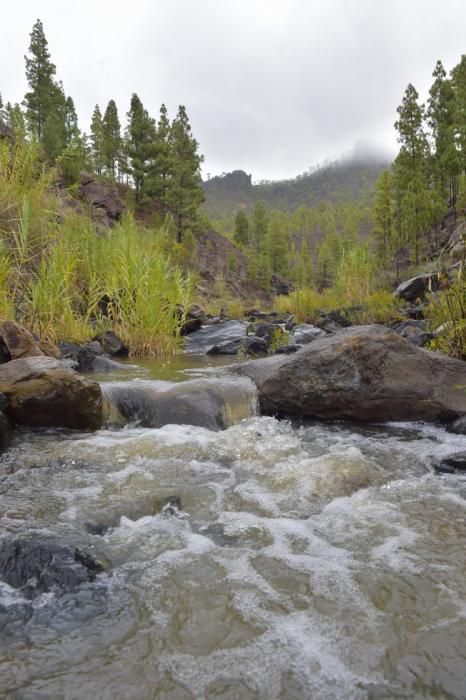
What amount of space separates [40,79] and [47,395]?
3876 centimetres

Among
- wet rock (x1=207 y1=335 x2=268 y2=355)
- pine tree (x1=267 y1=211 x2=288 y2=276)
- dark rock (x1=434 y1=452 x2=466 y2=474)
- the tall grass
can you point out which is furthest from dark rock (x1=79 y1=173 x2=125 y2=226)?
pine tree (x1=267 y1=211 x2=288 y2=276)

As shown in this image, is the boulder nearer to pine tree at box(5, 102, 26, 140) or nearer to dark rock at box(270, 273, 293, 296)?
pine tree at box(5, 102, 26, 140)

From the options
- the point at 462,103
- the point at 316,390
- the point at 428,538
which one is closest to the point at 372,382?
the point at 316,390

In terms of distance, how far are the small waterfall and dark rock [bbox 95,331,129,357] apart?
265 cm

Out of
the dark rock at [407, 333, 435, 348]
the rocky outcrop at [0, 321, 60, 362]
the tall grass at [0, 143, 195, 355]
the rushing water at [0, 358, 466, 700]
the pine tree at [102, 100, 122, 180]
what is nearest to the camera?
the rushing water at [0, 358, 466, 700]

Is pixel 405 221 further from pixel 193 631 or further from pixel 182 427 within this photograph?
pixel 193 631

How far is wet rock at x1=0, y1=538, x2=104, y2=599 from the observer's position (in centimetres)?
197

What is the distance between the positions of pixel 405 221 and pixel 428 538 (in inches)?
1071

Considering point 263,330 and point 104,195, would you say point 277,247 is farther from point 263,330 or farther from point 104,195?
point 263,330

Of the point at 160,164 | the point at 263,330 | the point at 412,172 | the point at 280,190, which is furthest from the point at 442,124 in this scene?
the point at 280,190

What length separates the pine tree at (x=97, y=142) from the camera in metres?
41.7

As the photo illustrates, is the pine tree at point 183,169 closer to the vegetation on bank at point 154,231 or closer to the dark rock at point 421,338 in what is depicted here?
the vegetation on bank at point 154,231

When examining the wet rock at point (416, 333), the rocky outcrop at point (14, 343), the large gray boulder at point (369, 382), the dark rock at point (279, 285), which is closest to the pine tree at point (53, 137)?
the wet rock at point (416, 333)

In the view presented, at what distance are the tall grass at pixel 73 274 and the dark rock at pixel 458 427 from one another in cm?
469
